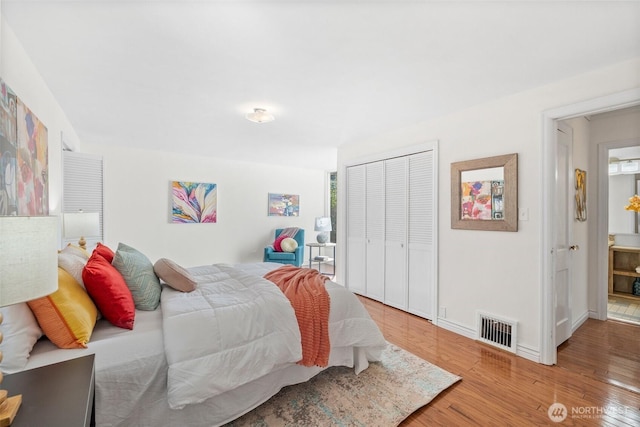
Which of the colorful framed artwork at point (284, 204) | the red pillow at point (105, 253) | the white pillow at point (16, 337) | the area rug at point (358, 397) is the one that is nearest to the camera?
the white pillow at point (16, 337)

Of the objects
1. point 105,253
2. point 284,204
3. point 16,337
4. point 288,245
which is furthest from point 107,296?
point 284,204

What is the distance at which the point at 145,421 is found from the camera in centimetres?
149

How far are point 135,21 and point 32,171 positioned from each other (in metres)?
1.28

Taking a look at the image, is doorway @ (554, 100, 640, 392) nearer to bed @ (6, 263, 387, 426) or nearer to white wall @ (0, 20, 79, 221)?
bed @ (6, 263, 387, 426)

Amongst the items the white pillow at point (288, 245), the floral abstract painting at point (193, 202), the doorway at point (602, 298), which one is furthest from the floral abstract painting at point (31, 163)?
the doorway at point (602, 298)

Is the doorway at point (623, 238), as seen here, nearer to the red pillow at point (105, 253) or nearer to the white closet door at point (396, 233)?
the white closet door at point (396, 233)

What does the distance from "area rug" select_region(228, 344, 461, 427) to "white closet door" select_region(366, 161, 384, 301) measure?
5.62 ft

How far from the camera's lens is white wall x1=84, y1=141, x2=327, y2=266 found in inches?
184

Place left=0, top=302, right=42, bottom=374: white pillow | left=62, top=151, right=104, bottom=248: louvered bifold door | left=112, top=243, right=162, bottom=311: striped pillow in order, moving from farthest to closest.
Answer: left=62, top=151, right=104, bottom=248: louvered bifold door, left=112, top=243, right=162, bottom=311: striped pillow, left=0, top=302, right=42, bottom=374: white pillow

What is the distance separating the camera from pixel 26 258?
804mm

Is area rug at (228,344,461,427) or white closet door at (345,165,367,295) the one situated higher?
white closet door at (345,165,367,295)

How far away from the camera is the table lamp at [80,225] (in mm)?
2765

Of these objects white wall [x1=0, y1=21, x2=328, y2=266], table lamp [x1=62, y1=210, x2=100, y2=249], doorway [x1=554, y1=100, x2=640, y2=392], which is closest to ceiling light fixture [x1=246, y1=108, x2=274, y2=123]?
white wall [x1=0, y1=21, x2=328, y2=266]

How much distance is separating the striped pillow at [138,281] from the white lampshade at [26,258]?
1.18 meters
